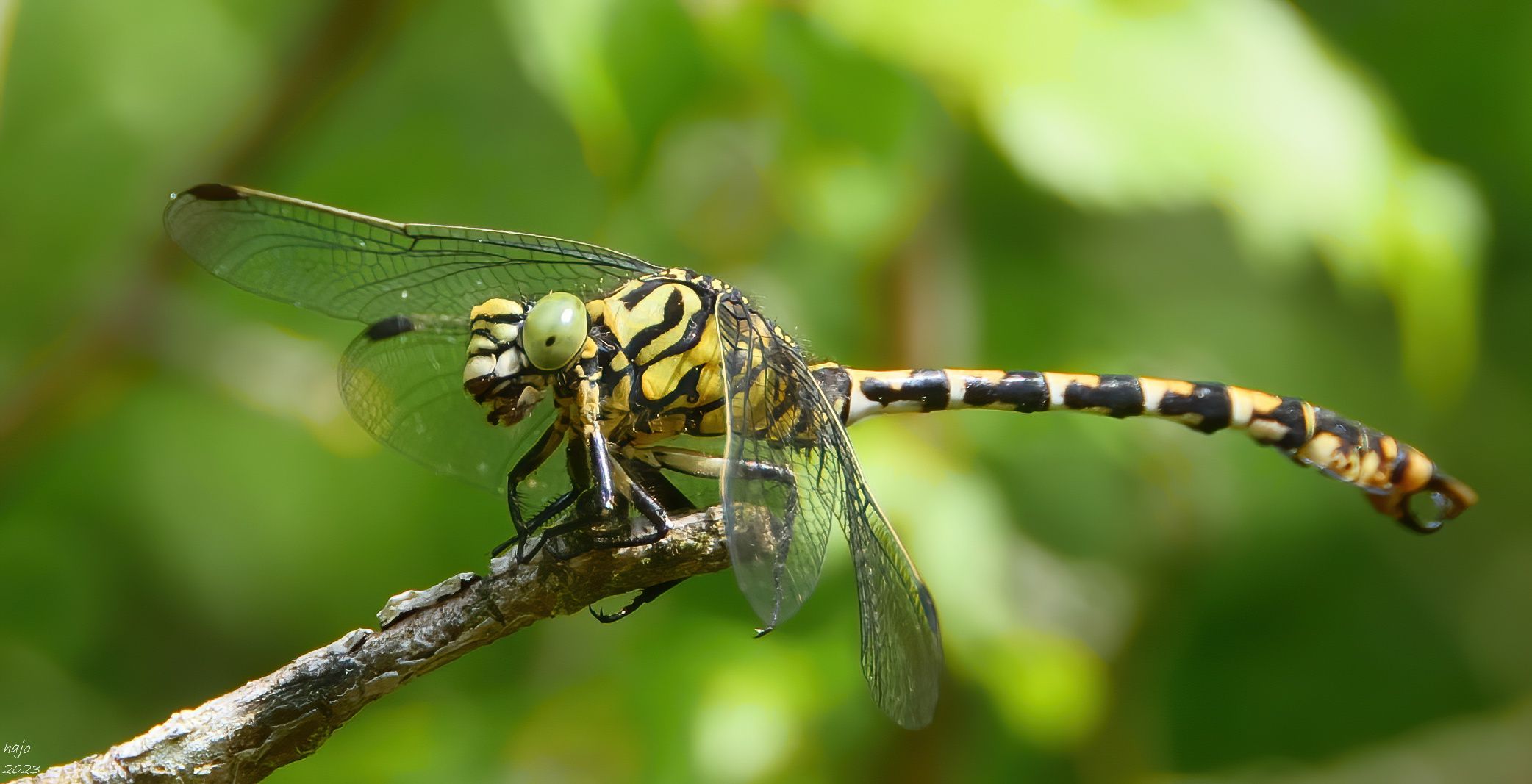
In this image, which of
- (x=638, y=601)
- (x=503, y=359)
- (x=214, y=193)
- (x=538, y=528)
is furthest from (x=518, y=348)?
(x=214, y=193)

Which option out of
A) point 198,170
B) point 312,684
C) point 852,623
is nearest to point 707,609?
point 852,623

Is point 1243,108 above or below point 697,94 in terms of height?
below

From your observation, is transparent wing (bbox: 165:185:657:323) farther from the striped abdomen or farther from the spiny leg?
the striped abdomen

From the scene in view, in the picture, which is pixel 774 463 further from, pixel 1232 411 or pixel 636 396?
pixel 1232 411

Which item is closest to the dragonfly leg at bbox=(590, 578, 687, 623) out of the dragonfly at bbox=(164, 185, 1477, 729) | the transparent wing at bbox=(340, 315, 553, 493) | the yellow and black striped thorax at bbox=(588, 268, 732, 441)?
the dragonfly at bbox=(164, 185, 1477, 729)

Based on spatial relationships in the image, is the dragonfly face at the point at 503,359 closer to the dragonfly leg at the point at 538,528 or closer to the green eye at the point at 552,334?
the green eye at the point at 552,334

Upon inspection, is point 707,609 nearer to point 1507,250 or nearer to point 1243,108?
point 1243,108

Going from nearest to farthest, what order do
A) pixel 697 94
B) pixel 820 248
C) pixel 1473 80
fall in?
pixel 697 94 → pixel 820 248 → pixel 1473 80

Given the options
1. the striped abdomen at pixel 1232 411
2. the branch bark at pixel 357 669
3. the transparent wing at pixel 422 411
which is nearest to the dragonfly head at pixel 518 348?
the transparent wing at pixel 422 411
